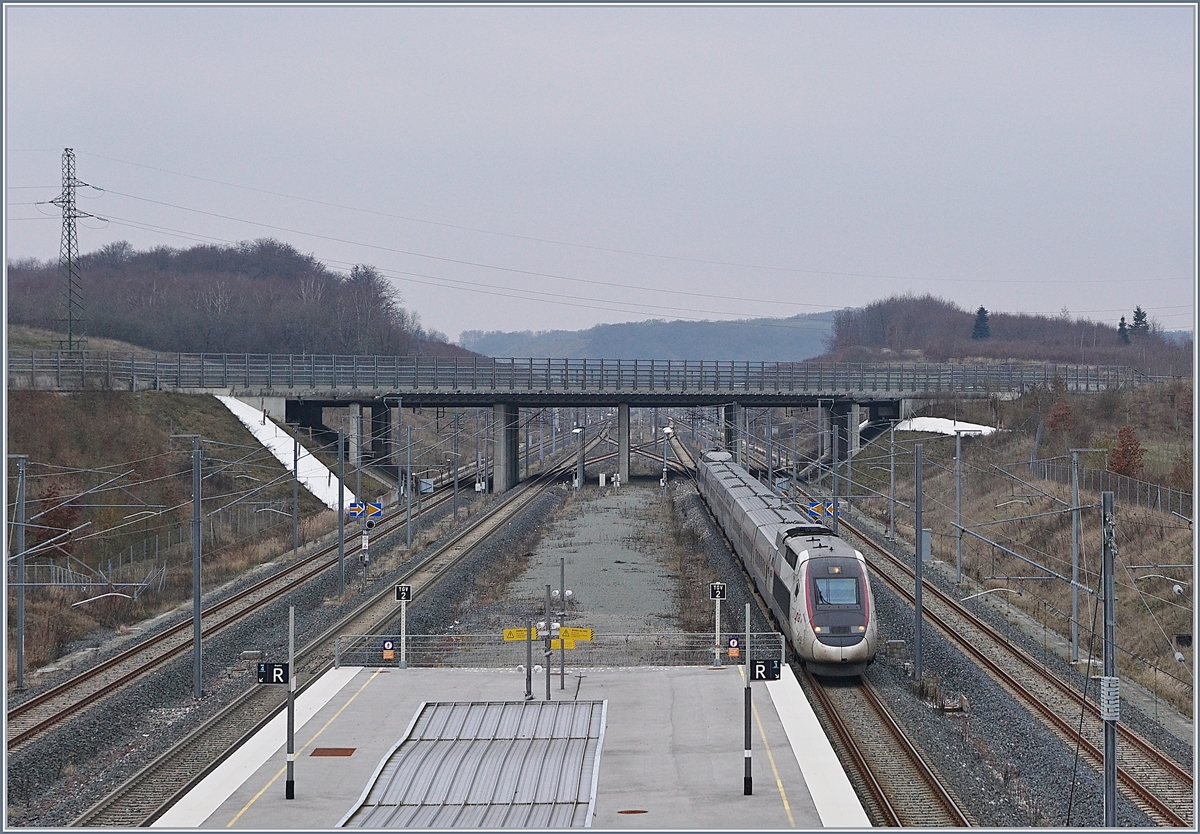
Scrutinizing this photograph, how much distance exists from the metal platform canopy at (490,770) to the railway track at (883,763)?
4.81 meters

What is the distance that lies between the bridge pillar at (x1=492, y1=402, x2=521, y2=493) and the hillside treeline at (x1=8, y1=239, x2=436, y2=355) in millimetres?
46039

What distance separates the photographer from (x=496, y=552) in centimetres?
4956

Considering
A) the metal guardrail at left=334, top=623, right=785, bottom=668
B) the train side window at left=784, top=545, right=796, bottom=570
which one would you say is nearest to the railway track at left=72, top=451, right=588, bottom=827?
the metal guardrail at left=334, top=623, right=785, bottom=668

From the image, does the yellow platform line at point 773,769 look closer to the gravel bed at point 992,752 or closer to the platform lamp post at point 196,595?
the gravel bed at point 992,752

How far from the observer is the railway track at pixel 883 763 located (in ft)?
60.2

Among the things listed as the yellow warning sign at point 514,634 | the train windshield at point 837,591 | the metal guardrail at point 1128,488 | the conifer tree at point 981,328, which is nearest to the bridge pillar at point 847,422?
the metal guardrail at point 1128,488

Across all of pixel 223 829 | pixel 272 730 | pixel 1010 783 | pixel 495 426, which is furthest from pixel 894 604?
pixel 495 426

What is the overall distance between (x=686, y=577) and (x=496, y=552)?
9.54 metres

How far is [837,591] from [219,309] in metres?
118

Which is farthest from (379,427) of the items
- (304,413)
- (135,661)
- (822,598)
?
(822,598)

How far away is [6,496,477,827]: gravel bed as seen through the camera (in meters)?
19.9

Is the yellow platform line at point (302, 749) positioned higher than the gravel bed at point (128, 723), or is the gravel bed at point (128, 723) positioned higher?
the yellow platform line at point (302, 749)

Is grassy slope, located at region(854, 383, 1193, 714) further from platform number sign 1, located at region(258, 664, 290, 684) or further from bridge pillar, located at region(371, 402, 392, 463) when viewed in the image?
bridge pillar, located at region(371, 402, 392, 463)

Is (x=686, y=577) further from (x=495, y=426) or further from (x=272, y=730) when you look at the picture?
(x=495, y=426)
